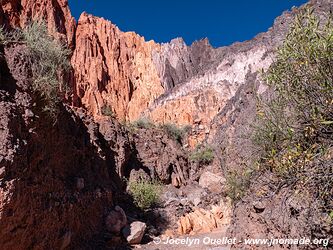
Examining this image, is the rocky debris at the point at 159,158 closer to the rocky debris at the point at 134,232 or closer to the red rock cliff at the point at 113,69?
the rocky debris at the point at 134,232

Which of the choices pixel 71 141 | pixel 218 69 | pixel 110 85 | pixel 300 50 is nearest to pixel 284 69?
pixel 300 50

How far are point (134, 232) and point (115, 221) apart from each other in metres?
0.76

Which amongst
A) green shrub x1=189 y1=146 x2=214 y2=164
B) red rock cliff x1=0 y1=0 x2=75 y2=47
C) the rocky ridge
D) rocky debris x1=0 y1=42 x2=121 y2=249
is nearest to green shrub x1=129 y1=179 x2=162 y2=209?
the rocky ridge

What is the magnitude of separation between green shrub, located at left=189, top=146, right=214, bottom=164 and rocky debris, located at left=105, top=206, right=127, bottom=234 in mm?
12206

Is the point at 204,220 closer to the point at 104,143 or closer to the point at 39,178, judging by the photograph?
the point at 104,143

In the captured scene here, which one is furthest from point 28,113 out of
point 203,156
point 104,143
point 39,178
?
point 203,156

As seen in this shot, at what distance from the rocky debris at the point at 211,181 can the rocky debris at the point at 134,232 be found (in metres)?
8.41

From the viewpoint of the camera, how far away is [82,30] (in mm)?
37406

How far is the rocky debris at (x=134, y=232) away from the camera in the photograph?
1014 centimetres

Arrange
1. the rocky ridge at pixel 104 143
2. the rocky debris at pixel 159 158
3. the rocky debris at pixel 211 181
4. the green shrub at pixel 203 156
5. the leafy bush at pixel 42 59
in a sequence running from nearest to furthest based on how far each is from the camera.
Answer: the rocky ridge at pixel 104 143, the leafy bush at pixel 42 59, the rocky debris at pixel 211 181, the rocky debris at pixel 159 158, the green shrub at pixel 203 156

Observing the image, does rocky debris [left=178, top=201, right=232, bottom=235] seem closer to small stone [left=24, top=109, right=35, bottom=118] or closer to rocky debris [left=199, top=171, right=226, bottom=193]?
rocky debris [left=199, top=171, right=226, bottom=193]

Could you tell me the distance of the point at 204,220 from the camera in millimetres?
13344

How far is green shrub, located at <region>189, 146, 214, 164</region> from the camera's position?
73.2 feet

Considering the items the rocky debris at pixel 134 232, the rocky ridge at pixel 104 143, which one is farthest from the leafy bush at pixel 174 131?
the rocky debris at pixel 134 232
